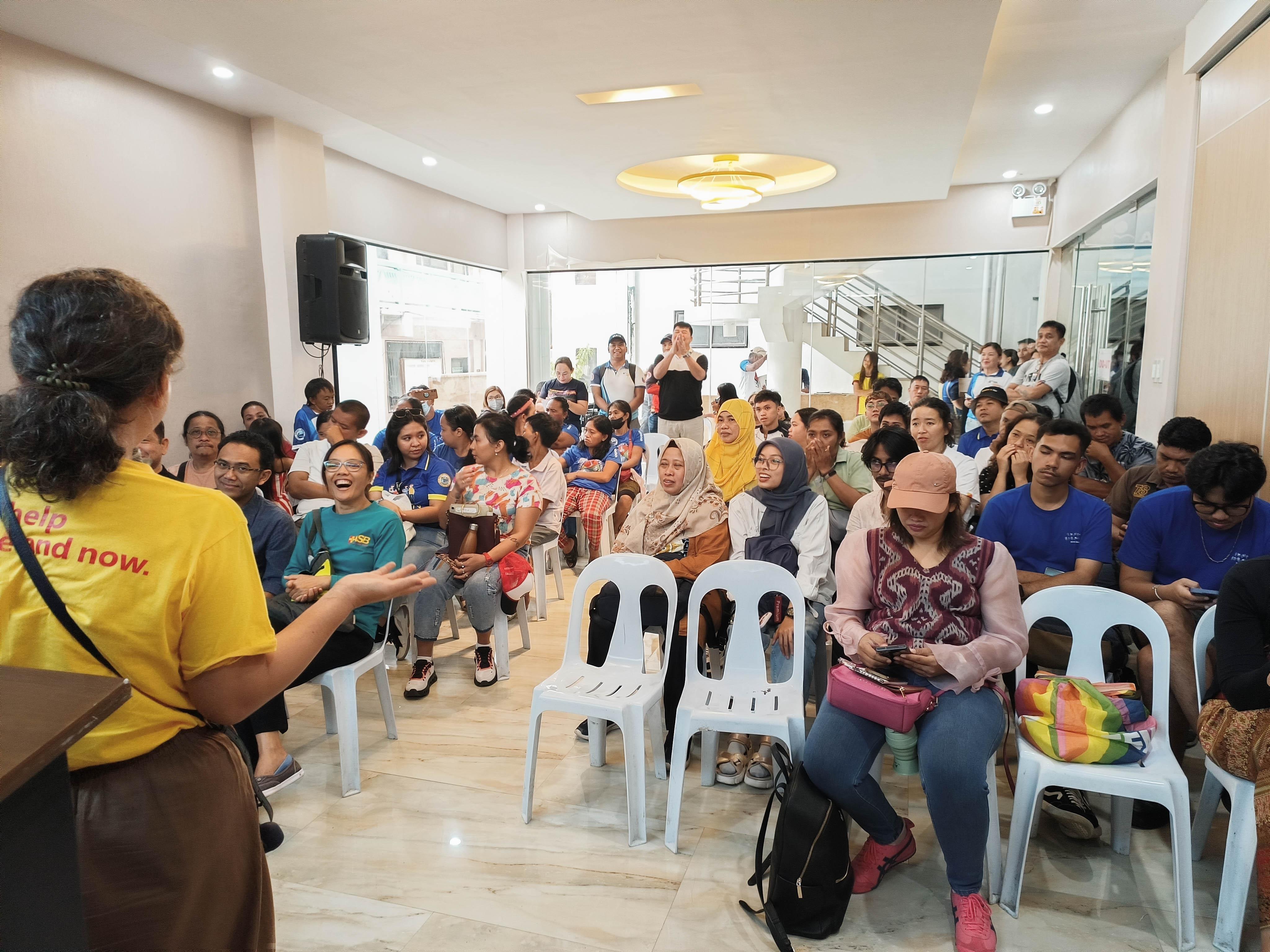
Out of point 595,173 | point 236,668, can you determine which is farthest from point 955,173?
point 236,668

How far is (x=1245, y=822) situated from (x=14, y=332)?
2.72 meters

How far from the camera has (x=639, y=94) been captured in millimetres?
4832

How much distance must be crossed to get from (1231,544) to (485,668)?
9.79 ft

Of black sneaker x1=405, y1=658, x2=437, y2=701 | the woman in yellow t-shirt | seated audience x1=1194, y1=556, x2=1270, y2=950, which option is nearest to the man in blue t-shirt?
seated audience x1=1194, y1=556, x2=1270, y2=950

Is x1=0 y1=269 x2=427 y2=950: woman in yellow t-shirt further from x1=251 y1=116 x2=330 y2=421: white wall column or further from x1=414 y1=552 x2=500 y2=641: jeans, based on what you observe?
x1=251 y1=116 x2=330 y2=421: white wall column

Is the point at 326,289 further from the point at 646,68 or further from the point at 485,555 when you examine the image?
the point at 485,555

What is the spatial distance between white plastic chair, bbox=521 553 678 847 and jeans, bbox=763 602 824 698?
37cm

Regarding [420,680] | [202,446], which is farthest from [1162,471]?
[202,446]

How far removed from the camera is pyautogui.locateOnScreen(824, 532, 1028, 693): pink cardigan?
6.78 ft

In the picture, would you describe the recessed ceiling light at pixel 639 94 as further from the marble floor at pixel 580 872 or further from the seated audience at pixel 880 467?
the marble floor at pixel 580 872

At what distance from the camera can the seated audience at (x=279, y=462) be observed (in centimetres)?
418

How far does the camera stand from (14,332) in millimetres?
1006

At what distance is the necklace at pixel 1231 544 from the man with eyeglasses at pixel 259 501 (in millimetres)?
3296

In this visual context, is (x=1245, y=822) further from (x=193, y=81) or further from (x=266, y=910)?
(x=193, y=81)
